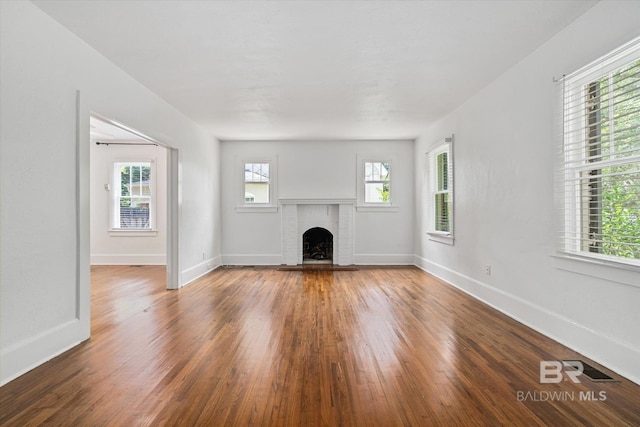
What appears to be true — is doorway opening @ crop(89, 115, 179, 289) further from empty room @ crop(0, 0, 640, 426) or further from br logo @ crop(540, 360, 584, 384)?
br logo @ crop(540, 360, 584, 384)

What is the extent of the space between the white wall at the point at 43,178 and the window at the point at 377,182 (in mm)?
4923

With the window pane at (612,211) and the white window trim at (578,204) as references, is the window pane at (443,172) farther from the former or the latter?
the window pane at (612,211)

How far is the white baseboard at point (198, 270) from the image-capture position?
5.32m

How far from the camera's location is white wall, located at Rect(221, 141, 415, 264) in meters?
7.29

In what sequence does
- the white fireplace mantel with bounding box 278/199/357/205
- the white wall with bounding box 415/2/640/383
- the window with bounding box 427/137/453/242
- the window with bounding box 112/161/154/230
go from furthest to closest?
the window with bounding box 112/161/154/230 < the white fireplace mantel with bounding box 278/199/357/205 < the window with bounding box 427/137/453/242 < the white wall with bounding box 415/2/640/383

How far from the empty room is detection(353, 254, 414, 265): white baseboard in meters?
2.05

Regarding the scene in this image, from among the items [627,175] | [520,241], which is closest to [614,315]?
[627,175]

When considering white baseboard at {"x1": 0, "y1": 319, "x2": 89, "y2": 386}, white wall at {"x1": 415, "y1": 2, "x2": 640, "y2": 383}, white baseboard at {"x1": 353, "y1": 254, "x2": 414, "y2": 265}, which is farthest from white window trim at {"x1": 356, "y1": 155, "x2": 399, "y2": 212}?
white baseboard at {"x1": 0, "y1": 319, "x2": 89, "y2": 386}

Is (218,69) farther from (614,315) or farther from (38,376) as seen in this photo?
(614,315)

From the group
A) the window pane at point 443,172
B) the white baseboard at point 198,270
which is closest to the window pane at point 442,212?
the window pane at point 443,172

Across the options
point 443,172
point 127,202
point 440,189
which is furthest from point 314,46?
point 127,202

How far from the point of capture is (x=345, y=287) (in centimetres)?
521

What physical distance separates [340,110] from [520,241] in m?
2.98

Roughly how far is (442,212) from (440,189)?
415 mm
